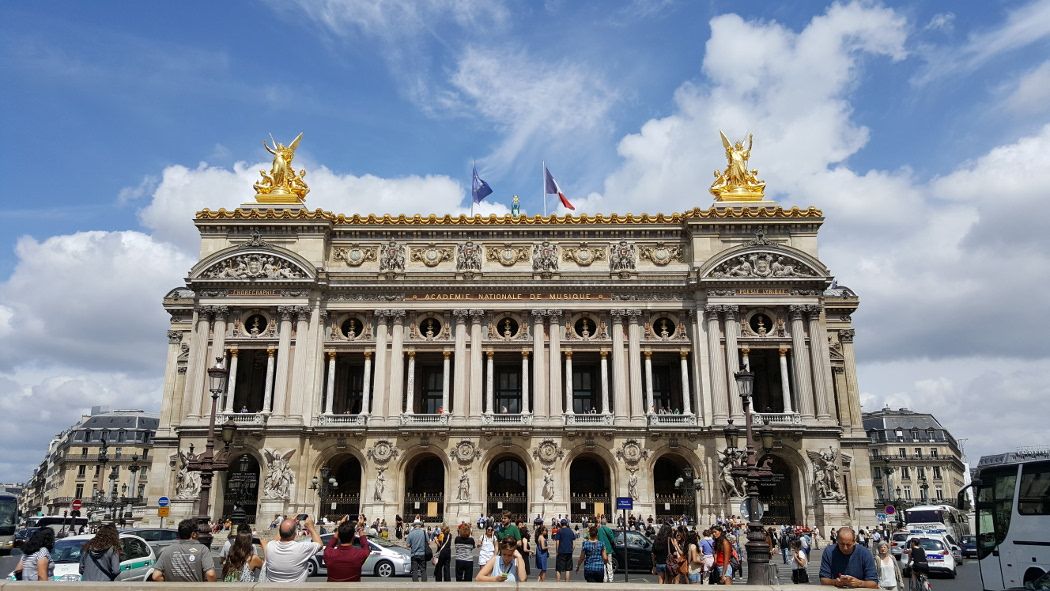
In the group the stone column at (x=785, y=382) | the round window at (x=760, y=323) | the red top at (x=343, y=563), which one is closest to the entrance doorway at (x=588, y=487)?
the stone column at (x=785, y=382)

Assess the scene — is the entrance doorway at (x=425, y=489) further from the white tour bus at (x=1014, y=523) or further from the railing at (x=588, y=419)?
the white tour bus at (x=1014, y=523)

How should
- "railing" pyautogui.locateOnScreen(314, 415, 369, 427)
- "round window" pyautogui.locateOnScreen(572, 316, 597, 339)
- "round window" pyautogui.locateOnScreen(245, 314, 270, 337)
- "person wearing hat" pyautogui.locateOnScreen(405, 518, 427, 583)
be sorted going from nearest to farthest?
"person wearing hat" pyautogui.locateOnScreen(405, 518, 427, 583) → "railing" pyautogui.locateOnScreen(314, 415, 369, 427) → "round window" pyautogui.locateOnScreen(245, 314, 270, 337) → "round window" pyautogui.locateOnScreen(572, 316, 597, 339)

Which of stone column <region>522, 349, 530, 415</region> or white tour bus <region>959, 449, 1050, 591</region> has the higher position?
stone column <region>522, 349, 530, 415</region>

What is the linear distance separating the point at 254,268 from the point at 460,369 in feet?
47.7

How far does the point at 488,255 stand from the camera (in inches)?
2028

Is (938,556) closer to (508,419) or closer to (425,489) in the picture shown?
(508,419)

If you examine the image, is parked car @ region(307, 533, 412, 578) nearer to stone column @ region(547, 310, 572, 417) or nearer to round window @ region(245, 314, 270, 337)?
stone column @ region(547, 310, 572, 417)

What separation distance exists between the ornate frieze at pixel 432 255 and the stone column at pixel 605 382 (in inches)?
464

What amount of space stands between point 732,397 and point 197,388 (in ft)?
106

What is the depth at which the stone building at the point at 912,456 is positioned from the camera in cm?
9412

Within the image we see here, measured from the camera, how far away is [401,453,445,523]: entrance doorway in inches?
1871

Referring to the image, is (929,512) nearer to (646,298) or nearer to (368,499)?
(646,298)

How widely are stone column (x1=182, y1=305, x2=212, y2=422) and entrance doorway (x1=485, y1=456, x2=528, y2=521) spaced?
18.3 m

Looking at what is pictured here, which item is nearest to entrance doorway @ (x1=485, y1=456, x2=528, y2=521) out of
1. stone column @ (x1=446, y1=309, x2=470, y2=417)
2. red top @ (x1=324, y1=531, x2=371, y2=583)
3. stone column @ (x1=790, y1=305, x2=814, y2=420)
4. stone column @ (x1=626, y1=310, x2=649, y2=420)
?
stone column @ (x1=446, y1=309, x2=470, y2=417)
